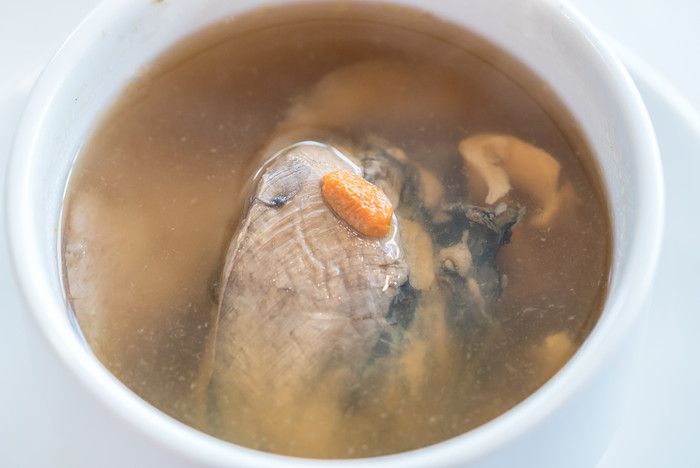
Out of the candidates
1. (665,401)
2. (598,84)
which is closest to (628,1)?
(598,84)

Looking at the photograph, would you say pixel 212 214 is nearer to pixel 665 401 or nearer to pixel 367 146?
pixel 367 146

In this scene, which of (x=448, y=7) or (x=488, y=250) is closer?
(x=488, y=250)

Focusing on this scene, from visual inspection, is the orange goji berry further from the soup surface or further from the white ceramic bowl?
the white ceramic bowl

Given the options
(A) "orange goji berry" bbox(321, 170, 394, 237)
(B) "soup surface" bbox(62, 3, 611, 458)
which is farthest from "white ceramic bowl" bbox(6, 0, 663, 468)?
(A) "orange goji berry" bbox(321, 170, 394, 237)

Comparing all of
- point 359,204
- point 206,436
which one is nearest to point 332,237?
point 359,204

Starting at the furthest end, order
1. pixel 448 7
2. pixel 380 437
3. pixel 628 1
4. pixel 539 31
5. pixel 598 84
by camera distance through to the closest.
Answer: pixel 628 1
pixel 448 7
pixel 539 31
pixel 598 84
pixel 380 437

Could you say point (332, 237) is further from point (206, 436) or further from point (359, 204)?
point (206, 436)

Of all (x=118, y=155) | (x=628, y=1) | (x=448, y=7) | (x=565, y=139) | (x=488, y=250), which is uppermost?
(x=628, y=1)

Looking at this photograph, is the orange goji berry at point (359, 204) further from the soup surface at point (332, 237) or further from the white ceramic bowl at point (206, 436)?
the white ceramic bowl at point (206, 436)

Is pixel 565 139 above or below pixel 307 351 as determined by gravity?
above
